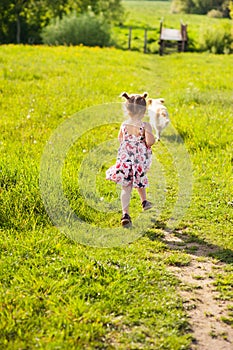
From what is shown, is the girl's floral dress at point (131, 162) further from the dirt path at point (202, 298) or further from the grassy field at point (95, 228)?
the dirt path at point (202, 298)

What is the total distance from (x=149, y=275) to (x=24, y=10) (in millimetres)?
32006

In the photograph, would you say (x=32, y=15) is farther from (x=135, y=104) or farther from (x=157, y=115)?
(x=135, y=104)

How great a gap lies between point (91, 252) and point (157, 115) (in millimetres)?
4191

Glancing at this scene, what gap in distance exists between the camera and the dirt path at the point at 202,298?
148 inches

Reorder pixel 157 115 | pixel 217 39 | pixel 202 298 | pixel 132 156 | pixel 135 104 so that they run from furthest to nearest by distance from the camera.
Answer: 1. pixel 217 39
2. pixel 157 115
3. pixel 132 156
4. pixel 135 104
5. pixel 202 298

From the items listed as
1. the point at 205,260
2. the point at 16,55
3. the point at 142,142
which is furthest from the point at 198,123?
the point at 16,55

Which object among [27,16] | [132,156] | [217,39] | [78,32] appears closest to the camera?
[132,156]

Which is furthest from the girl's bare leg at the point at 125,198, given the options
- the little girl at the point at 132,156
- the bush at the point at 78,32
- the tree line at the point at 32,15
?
the tree line at the point at 32,15

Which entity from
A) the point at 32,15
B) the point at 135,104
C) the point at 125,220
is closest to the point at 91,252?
the point at 125,220

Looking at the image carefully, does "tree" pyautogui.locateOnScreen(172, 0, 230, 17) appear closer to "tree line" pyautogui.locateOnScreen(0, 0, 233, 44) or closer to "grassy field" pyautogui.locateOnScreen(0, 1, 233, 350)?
"tree line" pyautogui.locateOnScreen(0, 0, 233, 44)

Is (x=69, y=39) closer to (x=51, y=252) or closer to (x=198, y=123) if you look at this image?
(x=198, y=123)

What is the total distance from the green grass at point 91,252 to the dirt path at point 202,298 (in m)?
0.09

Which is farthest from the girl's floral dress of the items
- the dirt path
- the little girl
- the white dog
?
the white dog

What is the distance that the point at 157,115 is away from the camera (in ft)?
28.4
